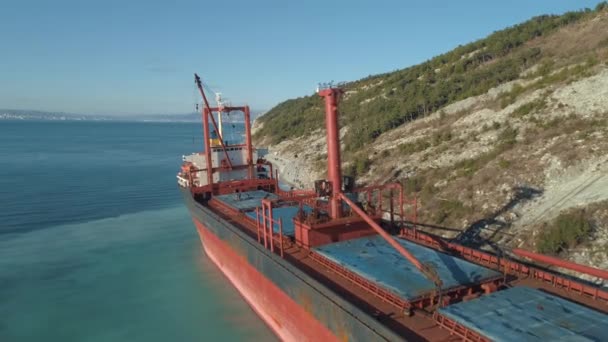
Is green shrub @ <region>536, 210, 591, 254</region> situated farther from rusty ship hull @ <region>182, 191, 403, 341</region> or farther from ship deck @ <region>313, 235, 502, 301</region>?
rusty ship hull @ <region>182, 191, 403, 341</region>

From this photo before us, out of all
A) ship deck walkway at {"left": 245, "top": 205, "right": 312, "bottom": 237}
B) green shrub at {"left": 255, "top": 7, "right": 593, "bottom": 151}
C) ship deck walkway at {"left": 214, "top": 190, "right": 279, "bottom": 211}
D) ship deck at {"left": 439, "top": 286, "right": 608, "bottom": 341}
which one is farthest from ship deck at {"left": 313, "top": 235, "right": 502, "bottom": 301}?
green shrub at {"left": 255, "top": 7, "right": 593, "bottom": 151}

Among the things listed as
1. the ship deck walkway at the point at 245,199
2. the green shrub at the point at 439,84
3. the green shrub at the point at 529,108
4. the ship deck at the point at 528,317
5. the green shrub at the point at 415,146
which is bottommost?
the ship deck at the point at 528,317

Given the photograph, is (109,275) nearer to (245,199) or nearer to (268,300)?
(245,199)

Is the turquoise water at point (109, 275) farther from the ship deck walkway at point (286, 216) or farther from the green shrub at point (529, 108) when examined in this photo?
the green shrub at point (529, 108)

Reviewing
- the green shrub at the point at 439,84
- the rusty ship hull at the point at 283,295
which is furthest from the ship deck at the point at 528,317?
the green shrub at the point at 439,84

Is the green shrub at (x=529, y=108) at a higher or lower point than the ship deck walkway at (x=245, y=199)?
higher

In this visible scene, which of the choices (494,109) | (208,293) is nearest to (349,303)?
(208,293)
